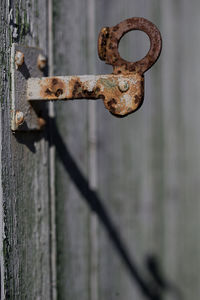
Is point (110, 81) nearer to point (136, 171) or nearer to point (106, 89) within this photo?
point (106, 89)

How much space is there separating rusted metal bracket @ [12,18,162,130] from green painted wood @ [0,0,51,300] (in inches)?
1.0

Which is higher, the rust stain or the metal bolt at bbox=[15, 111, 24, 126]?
the rust stain

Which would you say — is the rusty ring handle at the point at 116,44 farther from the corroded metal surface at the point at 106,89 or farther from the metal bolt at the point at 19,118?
the metal bolt at the point at 19,118

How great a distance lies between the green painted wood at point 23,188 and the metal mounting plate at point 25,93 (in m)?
0.01

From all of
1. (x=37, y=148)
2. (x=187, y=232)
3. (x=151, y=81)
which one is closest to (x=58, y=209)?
(x=37, y=148)

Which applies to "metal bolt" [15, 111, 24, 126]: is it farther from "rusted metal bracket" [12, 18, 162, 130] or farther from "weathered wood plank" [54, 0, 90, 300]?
"weathered wood plank" [54, 0, 90, 300]

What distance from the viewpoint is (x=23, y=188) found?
69cm

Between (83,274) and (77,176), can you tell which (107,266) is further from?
(77,176)

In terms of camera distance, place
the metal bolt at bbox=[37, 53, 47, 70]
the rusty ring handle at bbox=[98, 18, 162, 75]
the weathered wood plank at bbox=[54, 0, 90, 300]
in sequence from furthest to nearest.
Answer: the weathered wood plank at bbox=[54, 0, 90, 300], the metal bolt at bbox=[37, 53, 47, 70], the rusty ring handle at bbox=[98, 18, 162, 75]

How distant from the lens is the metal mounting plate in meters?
0.65

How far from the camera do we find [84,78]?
0.64m

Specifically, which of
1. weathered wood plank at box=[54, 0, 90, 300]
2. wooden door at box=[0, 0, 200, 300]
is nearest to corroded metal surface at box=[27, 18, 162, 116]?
wooden door at box=[0, 0, 200, 300]

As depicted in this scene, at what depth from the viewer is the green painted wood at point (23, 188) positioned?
2.08 feet

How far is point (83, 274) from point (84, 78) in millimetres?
546
